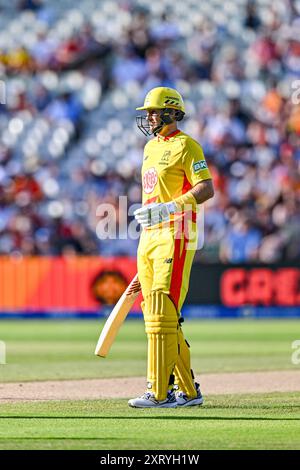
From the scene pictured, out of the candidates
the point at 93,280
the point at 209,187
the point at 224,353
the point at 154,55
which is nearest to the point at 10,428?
the point at 209,187

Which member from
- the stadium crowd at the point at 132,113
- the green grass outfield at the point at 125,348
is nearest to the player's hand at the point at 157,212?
the green grass outfield at the point at 125,348

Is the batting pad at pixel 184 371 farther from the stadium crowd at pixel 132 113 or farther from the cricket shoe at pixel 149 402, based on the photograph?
the stadium crowd at pixel 132 113

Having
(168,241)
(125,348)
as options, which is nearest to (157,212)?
(168,241)

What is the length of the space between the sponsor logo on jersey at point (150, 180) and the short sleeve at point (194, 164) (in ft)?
0.82

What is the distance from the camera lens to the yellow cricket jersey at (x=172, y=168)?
8.90 meters

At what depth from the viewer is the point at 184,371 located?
29.6 ft

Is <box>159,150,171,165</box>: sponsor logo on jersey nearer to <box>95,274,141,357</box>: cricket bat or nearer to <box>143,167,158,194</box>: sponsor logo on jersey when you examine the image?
<box>143,167,158,194</box>: sponsor logo on jersey

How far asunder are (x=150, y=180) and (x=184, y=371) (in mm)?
1533

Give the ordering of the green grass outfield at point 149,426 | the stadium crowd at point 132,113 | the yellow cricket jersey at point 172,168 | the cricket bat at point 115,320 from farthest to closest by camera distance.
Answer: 1. the stadium crowd at point 132,113
2. the cricket bat at point 115,320
3. the yellow cricket jersey at point 172,168
4. the green grass outfield at point 149,426

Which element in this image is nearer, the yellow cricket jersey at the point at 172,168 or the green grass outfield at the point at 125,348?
the yellow cricket jersey at the point at 172,168

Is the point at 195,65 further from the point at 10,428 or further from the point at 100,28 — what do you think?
the point at 10,428

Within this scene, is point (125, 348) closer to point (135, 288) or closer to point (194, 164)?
point (135, 288)

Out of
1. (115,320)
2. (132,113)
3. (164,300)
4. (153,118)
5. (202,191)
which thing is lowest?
(115,320)

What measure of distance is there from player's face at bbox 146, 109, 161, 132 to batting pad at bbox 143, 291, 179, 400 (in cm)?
136
